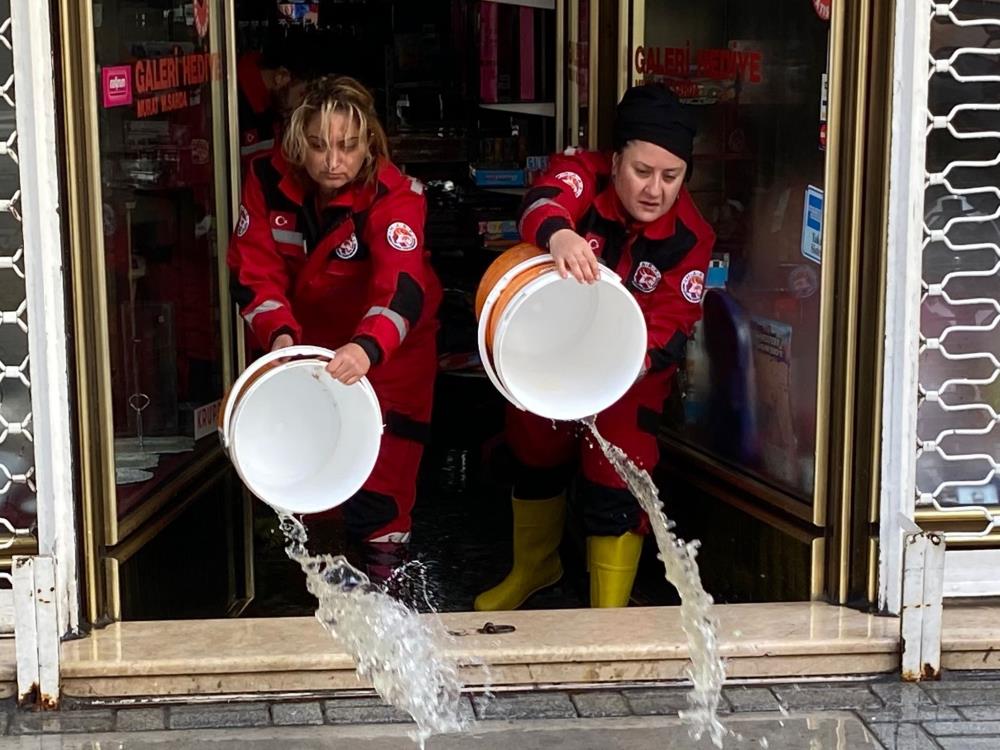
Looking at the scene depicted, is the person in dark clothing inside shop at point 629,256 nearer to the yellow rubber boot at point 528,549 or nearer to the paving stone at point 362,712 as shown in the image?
the yellow rubber boot at point 528,549

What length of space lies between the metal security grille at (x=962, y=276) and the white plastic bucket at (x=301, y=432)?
1.41 metres

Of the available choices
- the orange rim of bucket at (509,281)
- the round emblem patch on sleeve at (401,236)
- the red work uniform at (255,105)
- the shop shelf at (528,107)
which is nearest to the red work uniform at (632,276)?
the orange rim of bucket at (509,281)

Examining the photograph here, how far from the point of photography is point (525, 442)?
14.5 ft

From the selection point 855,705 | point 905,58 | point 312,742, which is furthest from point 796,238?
point 312,742

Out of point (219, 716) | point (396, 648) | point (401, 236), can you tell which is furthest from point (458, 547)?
point (219, 716)

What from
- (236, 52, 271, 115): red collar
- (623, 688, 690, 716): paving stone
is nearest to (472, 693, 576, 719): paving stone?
(623, 688, 690, 716): paving stone

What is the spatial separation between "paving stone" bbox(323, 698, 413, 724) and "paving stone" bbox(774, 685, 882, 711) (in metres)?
0.91

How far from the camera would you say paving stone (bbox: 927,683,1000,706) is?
3568 millimetres

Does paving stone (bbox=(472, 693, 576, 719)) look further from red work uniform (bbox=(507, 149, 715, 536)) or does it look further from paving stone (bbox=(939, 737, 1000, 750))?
paving stone (bbox=(939, 737, 1000, 750))

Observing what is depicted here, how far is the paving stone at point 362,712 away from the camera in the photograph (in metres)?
3.47

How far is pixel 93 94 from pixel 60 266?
0.41 meters

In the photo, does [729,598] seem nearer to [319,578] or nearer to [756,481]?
[756,481]

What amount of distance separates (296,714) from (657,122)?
5.63ft

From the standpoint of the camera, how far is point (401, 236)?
3.94m
